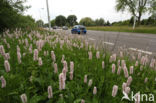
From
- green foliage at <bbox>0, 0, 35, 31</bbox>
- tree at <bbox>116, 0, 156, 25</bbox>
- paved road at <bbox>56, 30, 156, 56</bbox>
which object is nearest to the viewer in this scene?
paved road at <bbox>56, 30, 156, 56</bbox>

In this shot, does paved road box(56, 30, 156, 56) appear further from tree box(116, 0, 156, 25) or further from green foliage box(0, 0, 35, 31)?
tree box(116, 0, 156, 25)

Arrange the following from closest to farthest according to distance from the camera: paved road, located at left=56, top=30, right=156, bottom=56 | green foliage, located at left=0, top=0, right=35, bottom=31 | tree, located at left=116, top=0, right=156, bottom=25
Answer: paved road, located at left=56, top=30, right=156, bottom=56 < green foliage, located at left=0, top=0, right=35, bottom=31 < tree, located at left=116, top=0, right=156, bottom=25

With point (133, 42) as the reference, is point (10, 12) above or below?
above

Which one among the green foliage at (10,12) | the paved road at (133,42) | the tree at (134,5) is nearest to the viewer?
the paved road at (133,42)

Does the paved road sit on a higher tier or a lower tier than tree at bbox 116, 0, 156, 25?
lower

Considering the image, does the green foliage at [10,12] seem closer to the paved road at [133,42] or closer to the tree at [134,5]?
the paved road at [133,42]

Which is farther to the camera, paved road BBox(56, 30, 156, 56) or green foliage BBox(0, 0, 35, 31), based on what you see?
green foliage BBox(0, 0, 35, 31)

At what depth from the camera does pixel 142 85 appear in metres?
1.81

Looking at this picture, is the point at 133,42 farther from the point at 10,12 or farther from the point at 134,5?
the point at 134,5

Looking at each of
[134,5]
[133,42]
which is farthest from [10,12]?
[134,5]

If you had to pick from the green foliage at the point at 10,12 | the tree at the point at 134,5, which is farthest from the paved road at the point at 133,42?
the tree at the point at 134,5

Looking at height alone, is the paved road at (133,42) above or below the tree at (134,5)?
below

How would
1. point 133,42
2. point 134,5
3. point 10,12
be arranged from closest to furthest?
point 10,12 → point 133,42 → point 134,5

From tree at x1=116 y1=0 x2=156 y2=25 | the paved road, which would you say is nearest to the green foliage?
the paved road
